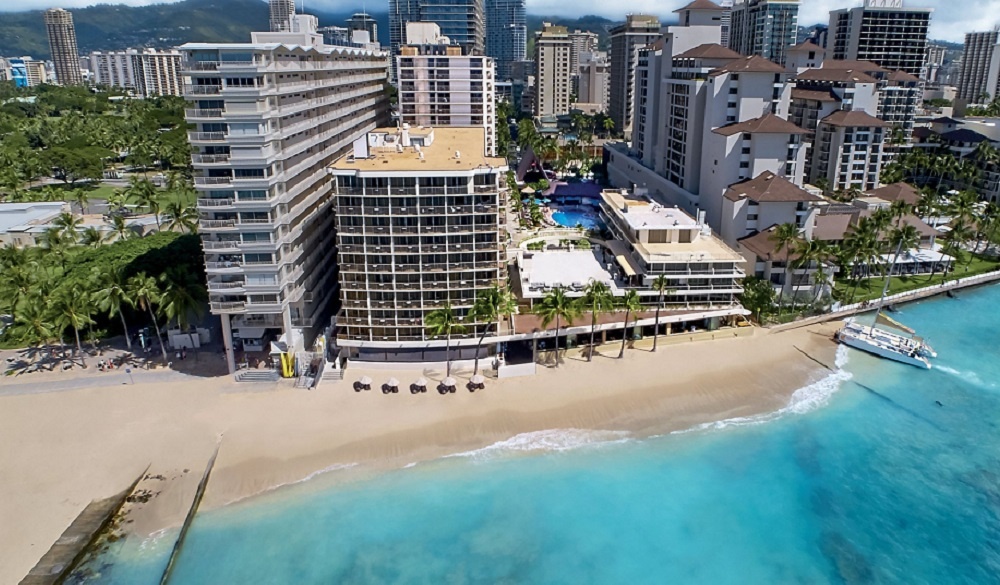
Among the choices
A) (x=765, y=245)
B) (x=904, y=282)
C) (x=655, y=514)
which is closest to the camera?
(x=655, y=514)

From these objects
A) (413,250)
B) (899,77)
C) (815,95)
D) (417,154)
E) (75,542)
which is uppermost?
(899,77)

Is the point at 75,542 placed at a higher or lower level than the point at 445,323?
lower

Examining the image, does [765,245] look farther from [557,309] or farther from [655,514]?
[655,514]

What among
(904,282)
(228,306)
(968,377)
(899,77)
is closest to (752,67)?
(904,282)

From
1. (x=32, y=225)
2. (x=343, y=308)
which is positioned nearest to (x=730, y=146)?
(x=343, y=308)

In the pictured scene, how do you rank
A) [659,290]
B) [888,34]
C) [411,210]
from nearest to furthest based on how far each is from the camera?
[411,210]
[659,290]
[888,34]

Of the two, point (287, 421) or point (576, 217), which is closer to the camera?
point (287, 421)

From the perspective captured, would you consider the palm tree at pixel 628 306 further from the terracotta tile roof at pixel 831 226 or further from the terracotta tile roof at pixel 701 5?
the terracotta tile roof at pixel 701 5
